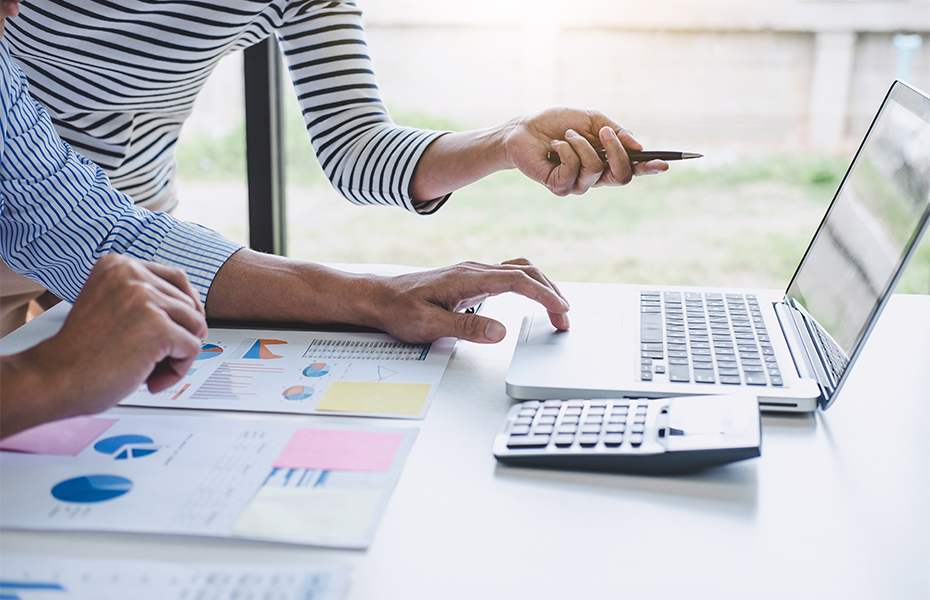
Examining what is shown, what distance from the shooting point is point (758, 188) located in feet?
7.99

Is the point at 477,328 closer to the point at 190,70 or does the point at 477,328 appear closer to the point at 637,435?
the point at 637,435

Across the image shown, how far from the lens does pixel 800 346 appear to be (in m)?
0.70

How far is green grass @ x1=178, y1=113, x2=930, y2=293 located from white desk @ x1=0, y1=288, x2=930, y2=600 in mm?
1866

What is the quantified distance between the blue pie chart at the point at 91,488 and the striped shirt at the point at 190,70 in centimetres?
54

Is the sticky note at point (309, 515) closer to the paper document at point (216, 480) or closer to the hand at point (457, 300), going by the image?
the paper document at point (216, 480)

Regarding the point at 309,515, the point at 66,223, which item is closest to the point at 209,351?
the point at 66,223

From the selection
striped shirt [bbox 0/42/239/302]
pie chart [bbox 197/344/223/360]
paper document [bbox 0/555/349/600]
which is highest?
striped shirt [bbox 0/42/239/302]

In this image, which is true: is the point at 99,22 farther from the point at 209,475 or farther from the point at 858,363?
the point at 858,363

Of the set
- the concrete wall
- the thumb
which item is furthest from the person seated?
the concrete wall

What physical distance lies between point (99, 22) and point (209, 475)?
2.05ft

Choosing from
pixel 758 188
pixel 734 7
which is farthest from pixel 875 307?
pixel 758 188

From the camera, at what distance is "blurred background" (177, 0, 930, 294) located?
2104 millimetres

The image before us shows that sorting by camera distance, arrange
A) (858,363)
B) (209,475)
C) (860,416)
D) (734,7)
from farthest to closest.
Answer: (734,7), (858,363), (860,416), (209,475)

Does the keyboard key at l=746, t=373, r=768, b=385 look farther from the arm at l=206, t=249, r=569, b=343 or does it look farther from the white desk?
the arm at l=206, t=249, r=569, b=343
